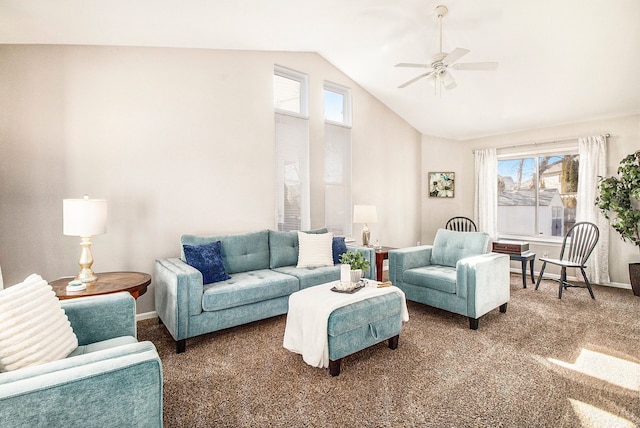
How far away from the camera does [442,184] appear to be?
251 inches

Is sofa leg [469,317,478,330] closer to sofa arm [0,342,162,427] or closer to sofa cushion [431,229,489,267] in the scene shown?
sofa cushion [431,229,489,267]

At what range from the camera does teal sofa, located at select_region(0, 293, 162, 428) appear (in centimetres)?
103

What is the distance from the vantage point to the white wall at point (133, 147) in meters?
2.84

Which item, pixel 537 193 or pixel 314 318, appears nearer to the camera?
pixel 314 318

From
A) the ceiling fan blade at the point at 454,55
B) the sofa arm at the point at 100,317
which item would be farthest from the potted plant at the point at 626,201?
the sofa arm at the point at 100,317

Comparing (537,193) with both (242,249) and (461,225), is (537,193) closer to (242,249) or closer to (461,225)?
(461,225)

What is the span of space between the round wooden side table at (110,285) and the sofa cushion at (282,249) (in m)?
1.38

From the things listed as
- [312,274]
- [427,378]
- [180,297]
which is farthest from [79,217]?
[427,378]

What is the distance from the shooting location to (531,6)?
3049 millimetres

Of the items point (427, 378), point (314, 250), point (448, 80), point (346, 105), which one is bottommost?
point (427, 378)

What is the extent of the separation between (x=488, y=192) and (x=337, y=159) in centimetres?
292

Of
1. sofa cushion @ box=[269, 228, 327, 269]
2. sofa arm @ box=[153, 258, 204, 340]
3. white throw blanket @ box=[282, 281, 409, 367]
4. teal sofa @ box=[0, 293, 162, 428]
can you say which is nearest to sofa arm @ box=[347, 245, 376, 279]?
sofa cushion @ box=[269, 228, 327, 269]

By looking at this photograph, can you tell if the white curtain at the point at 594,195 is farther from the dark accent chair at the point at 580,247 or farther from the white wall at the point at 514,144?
the dark accent chair at the point at 580,247

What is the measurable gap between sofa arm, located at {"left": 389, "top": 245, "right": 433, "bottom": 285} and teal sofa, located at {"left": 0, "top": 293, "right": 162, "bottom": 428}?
112 inches
